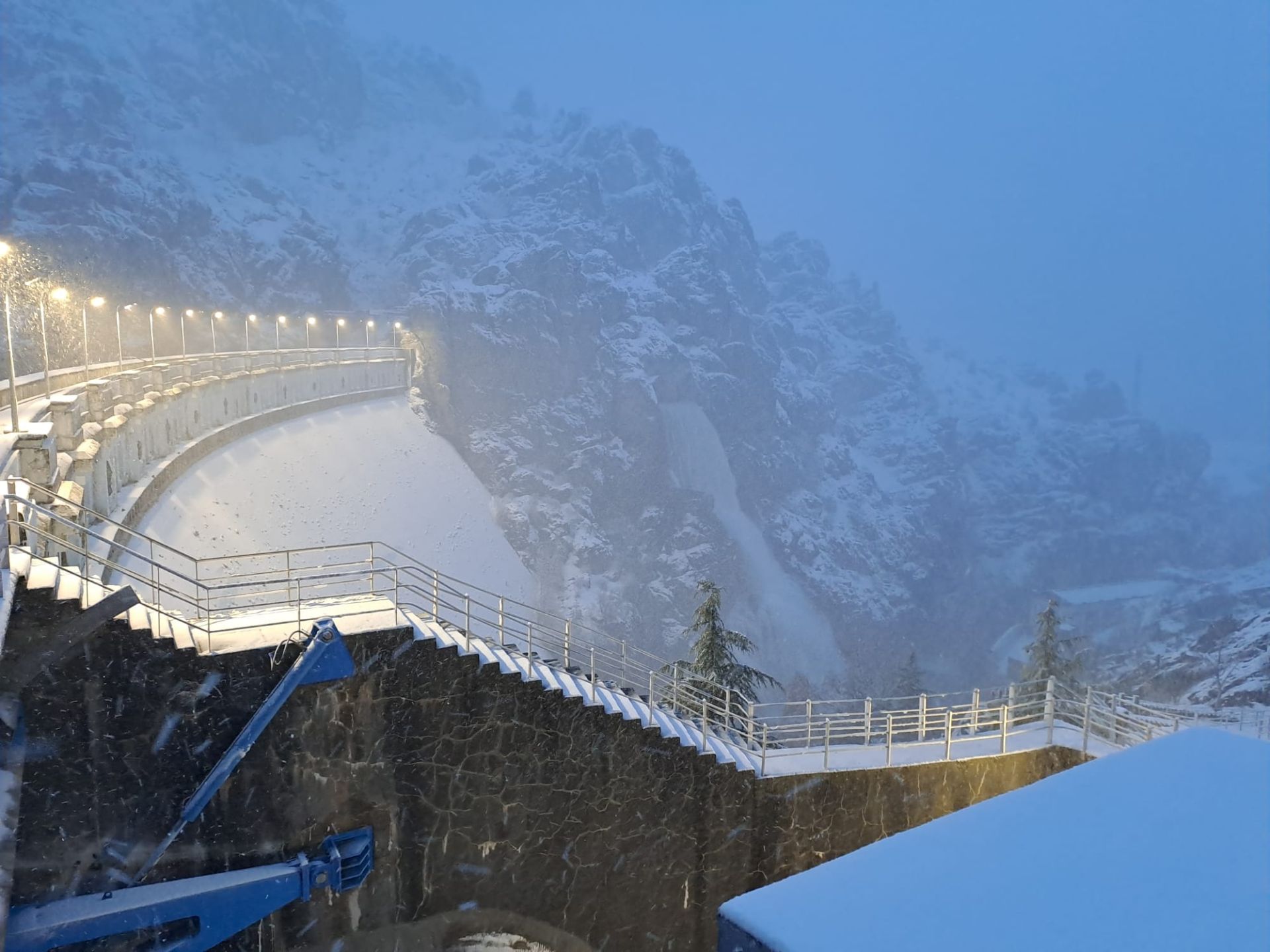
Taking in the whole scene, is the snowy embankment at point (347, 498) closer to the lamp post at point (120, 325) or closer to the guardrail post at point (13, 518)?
the lamp post at point (120, 325)

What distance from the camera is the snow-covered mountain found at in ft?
252

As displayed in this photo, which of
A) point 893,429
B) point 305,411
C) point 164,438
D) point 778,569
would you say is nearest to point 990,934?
point 164,438

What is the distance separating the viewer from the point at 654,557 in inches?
2985

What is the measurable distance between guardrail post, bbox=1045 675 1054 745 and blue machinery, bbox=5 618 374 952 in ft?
39.1

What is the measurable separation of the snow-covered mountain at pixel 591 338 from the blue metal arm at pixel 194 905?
5741 centimetres

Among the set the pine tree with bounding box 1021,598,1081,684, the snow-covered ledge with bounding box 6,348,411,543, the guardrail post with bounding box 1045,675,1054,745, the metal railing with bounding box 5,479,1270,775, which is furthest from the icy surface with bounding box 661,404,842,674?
the metal railing with bounding box 5,479,1270,775

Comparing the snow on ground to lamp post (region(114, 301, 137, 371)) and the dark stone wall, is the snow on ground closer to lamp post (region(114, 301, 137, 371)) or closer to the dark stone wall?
the dark stone wall

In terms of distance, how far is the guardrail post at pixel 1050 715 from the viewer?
1464cm

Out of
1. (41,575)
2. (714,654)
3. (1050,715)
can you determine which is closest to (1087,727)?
(1050,715)

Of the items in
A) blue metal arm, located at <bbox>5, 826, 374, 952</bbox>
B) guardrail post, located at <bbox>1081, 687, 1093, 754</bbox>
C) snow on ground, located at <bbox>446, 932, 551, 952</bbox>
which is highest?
guardrail post, located at <bbox>1081, 687, 1093, 754</bbox>

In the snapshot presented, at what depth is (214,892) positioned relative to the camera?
9258 mm

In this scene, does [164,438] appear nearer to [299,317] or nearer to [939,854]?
[939,854]

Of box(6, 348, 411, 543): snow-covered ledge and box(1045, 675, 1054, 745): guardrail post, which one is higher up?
box(6, 348, 411, 543): snow-covered ledge

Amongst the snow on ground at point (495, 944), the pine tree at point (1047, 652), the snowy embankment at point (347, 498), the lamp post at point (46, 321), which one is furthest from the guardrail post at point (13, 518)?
the pine tree at point (1047, 652)
